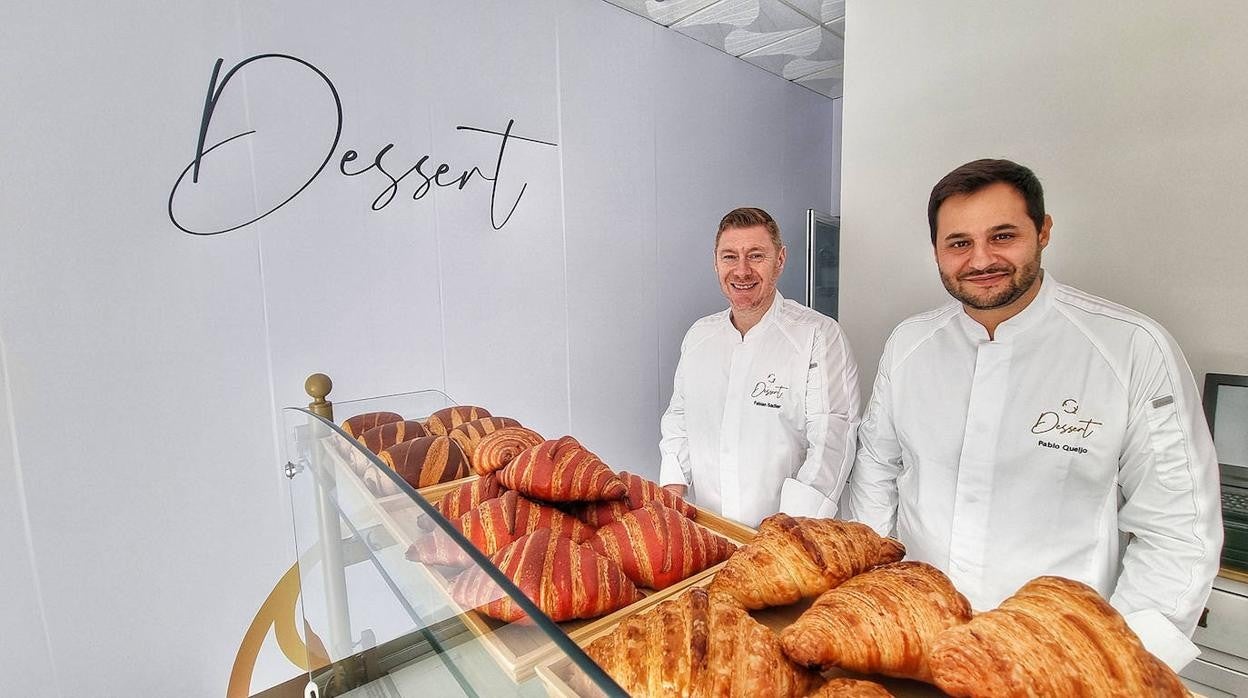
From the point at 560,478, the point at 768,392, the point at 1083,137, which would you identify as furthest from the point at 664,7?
the point at 560,478

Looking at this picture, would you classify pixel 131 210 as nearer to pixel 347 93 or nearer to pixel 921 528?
pixel 347 93

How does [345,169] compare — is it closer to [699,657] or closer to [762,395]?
[762,395]

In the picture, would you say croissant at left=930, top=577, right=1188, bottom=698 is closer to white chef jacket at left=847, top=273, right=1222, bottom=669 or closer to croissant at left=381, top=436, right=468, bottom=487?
croissant at left=381, top=436, right=468, bottom=487

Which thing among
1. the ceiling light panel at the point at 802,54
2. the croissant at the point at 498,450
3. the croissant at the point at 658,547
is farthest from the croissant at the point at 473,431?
the ceiling light panel at the point at 802,54

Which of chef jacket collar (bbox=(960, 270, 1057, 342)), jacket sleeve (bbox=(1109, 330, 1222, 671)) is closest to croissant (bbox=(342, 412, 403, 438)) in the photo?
chef jacket collar (bbox=(960, 270, 1057, 342))

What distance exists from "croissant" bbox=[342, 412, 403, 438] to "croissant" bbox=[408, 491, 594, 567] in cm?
56

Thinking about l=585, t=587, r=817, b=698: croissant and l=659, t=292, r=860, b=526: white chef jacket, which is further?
l=659, t=292, r=860, b=526: white chef jacket

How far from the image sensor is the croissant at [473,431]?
114cm

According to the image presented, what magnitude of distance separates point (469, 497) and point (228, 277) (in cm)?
160

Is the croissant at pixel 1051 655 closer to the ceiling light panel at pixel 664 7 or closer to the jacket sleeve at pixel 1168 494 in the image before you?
the jacket sleeve at pixel 1168 494

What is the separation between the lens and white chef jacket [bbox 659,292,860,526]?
6.15ft

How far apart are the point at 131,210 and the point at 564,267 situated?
5.40ft

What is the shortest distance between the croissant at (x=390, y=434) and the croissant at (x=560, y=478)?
0.42 meters

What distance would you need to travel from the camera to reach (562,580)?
23.6 inches
